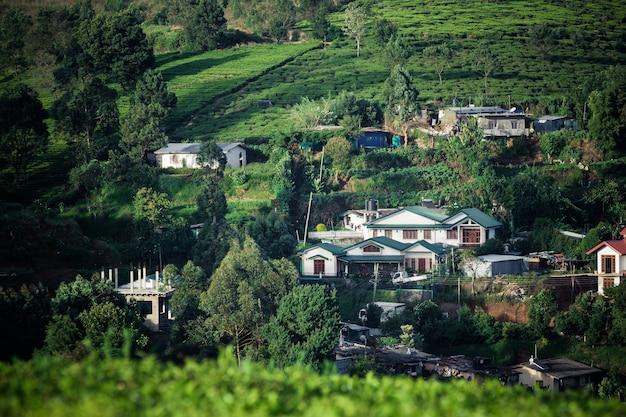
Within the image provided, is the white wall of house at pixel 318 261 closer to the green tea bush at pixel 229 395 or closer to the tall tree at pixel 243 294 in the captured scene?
the tall tree at pixel 243 294

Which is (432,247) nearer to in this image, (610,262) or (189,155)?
(610,262)

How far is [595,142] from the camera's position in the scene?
56.6 metres

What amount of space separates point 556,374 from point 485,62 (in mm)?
38786

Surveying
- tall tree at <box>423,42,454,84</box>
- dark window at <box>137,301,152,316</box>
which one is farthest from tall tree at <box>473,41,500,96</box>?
dark window at <box>137,301,152,316</box>

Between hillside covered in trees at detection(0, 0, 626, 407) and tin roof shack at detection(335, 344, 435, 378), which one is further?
hillside covered in trees at detection(0, 0, 626, 407)

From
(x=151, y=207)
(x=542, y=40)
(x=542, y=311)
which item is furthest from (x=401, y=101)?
(x=542, y=311)

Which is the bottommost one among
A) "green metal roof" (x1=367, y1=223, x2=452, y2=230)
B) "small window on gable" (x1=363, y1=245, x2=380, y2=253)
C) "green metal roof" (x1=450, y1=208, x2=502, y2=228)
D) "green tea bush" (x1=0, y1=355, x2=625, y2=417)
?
"small window on gable" (x1=363, y1=245, x2=380, y2=253)

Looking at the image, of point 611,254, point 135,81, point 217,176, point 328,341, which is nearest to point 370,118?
point 217,176

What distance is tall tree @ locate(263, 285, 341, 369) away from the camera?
3562 centimetres

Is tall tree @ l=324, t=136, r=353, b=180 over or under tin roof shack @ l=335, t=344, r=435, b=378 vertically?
over

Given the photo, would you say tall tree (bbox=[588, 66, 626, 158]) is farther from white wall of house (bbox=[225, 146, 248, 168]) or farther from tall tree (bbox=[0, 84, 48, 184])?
tall tree (bbox=[0, 84, 48, 184])

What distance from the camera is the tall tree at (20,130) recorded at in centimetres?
5309

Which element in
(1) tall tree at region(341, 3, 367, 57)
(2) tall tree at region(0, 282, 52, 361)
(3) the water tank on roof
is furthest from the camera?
(1) tall tree at region(341, 3, 367, 57)

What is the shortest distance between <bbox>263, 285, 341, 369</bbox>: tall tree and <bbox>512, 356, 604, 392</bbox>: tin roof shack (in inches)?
251
